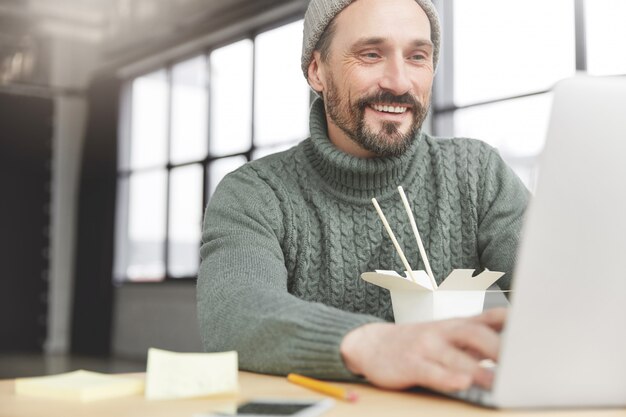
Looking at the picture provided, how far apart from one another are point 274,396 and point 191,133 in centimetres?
585

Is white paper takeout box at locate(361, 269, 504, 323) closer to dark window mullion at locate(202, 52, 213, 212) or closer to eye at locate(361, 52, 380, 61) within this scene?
eye at locate(361, 52, 380, 61)

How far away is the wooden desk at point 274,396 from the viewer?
0.63 metres

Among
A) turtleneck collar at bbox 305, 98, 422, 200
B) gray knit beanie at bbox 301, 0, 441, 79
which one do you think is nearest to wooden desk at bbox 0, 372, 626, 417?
turtleneck collar at bbox 305, 98, 422, 200

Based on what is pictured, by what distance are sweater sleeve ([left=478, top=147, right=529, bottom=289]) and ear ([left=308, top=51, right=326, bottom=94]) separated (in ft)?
1.24

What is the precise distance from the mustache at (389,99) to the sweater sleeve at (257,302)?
25 cm

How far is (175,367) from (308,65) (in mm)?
1000

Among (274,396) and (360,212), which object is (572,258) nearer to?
(274,396)

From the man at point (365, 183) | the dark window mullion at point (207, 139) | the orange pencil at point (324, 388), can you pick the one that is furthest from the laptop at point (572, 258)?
the dark window mullion at point (207, 139)

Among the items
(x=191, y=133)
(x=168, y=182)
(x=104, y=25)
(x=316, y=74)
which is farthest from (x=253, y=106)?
(x=316, y=74)

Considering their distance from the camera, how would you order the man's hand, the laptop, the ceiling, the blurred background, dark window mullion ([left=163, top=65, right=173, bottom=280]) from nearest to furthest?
the laptop < the man's hand < the blurred background < the ceiling < dark window mullion ([left=163, top=65, right=173, bottom=280])

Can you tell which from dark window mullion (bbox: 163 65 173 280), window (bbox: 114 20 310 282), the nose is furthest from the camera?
dark window mullion (bbox: 163 65 173 280)

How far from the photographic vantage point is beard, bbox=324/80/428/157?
4.51 ft

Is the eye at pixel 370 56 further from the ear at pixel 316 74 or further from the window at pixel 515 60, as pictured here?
the window at pixel 515 60

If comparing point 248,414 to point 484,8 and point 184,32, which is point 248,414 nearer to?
point 484,8
